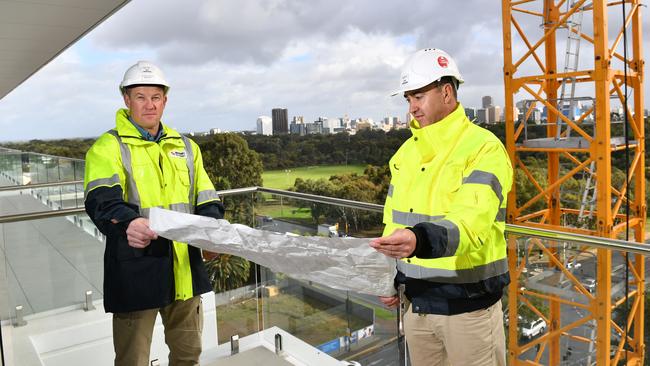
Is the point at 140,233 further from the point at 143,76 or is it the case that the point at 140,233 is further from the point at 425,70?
the point at 425,70

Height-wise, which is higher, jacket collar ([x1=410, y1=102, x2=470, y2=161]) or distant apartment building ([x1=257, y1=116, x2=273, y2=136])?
distant apartment building ([x1=257, y1=116, x2=273, y2=136])

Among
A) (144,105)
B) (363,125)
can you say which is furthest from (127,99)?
(363,125)

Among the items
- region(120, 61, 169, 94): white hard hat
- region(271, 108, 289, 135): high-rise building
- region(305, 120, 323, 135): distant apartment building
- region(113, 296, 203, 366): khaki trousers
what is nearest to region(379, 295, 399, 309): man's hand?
region(113, 296, 203, 366): khaki trousers

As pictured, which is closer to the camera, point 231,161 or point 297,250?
point 297,250

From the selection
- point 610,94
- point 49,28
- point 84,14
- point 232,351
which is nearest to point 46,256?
point 232,351

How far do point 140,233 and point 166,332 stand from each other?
0.57 metres

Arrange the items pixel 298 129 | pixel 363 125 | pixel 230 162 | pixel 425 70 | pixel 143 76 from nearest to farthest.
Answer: pixel 425 70 → pixel 143 76 → pixel 363 125 → pixel 230 162 → pixel 298 129

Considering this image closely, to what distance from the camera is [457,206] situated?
125cm

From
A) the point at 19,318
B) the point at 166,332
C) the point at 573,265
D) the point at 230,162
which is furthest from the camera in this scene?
the point at 230,162

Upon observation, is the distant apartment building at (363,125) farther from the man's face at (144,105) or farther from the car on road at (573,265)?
the man's face at (144,105)

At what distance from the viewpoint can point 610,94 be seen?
8930 millimetres

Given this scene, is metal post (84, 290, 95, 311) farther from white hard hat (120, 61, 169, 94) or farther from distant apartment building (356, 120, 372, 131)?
distant apartment building (356, 120, 372, 131)

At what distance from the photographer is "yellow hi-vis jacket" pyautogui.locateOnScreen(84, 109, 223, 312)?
5.43 feet

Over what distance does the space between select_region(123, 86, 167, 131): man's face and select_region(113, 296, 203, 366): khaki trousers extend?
0.67 m
